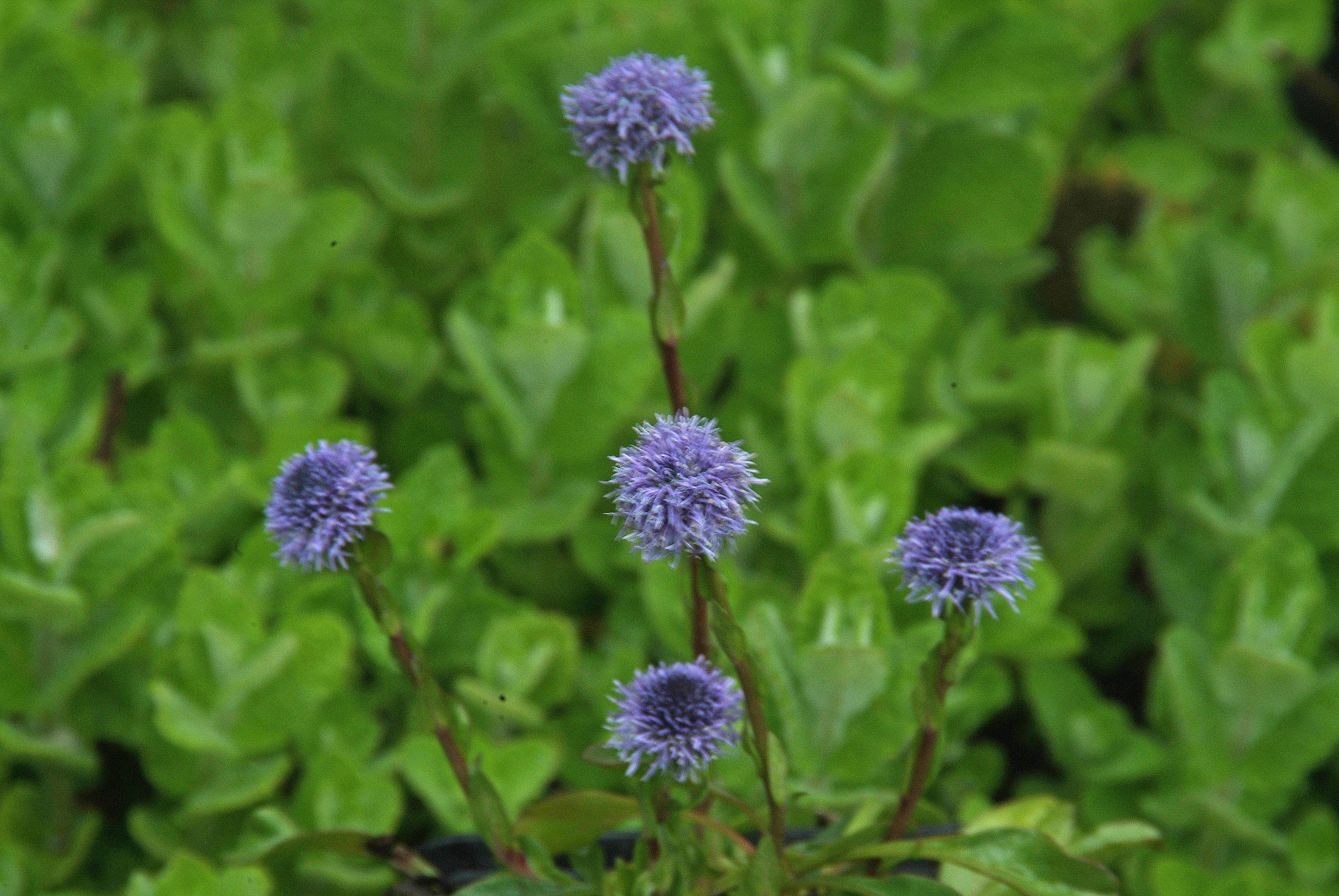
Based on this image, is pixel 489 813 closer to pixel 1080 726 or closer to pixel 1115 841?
pixel 1115 841

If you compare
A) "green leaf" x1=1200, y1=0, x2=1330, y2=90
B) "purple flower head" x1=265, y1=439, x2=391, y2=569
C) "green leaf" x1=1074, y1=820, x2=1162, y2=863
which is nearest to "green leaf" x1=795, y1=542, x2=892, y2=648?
"green leaf" x1=1074, y1=820, x2=1162, y2=863

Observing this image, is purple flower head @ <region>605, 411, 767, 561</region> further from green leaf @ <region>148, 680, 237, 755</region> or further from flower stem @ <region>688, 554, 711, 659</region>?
green leaf @ <region>148, 680, 237, 755</region>

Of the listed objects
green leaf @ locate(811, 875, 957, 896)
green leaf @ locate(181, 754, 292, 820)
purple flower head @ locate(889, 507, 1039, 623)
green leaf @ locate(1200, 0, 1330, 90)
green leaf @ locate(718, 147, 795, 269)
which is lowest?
green leaf @ locate(181, 754, 292, 820)

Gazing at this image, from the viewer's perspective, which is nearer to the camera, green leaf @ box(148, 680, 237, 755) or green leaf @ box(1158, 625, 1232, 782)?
green leaf @ box(148, 680, 237, 755)

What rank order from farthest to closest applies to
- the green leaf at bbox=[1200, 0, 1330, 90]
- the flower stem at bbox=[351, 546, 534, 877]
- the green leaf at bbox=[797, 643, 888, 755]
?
the green leaf at bbox=[1200, 0, 1330, 90] < the green leaf at bbox=[797, 643, 888, 755] < the flower stem at bbox=[351, 546, 534, 877]

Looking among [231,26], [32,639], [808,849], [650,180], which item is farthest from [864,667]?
[231,26]

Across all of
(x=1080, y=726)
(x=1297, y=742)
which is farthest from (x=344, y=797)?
(x=1297, y=742)
